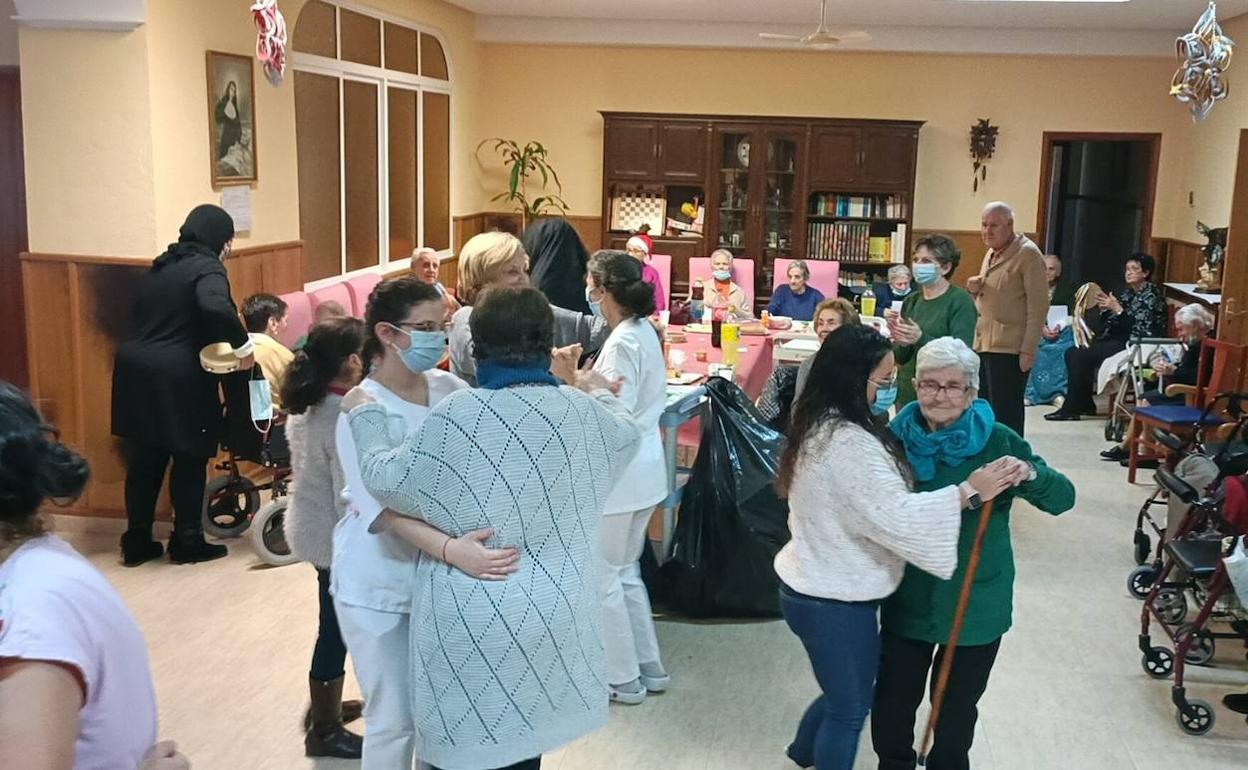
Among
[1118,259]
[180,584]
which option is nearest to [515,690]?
[180,584]

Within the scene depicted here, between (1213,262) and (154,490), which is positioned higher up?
(1213,262)

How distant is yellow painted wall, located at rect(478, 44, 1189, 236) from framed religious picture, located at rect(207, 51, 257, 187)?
4.72 m

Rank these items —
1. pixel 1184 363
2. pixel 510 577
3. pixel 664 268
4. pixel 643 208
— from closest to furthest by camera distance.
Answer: pixel 510 577 → pixel 1184 363 → pixel 664 268 → pixel 643 208

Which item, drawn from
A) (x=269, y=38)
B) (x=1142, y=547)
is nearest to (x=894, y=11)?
(x=1142, y=547)

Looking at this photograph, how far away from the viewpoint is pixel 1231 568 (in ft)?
12.2

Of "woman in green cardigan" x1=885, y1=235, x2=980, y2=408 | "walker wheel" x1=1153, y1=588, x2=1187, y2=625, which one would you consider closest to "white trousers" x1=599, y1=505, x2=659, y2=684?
"woman in green cardigan" x1=885, y1=235, x2=980, y2=408

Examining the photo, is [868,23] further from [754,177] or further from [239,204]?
[239,204]

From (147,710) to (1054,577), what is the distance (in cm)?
458

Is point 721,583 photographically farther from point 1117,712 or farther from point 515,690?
point 515,690

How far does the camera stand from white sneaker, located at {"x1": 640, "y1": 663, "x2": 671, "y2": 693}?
3967 mm

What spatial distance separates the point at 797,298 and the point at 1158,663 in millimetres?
4332

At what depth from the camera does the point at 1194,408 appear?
672 cm

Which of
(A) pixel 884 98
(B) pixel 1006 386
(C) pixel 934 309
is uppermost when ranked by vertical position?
(A) pixel 884 98

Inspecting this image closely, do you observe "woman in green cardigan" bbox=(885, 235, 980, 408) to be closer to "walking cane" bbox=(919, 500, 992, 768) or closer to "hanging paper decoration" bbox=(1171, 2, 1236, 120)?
"hanging paper decoration" bbox=(1171, 2, 1236, 120)
